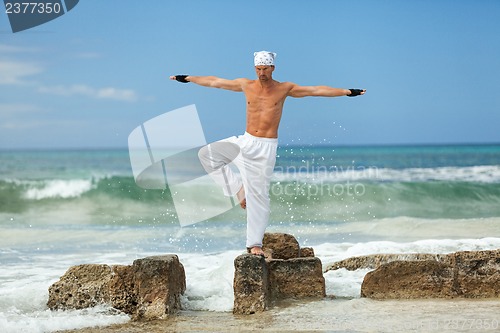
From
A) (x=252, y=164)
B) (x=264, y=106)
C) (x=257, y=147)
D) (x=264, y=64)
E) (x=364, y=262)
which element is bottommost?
(x=364, y=262)

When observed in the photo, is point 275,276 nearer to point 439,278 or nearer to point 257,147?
point 257,147

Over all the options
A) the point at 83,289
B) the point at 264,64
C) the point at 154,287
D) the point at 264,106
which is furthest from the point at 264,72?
the point at 83,289

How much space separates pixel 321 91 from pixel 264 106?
23.1 inches

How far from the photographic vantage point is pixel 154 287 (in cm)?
763

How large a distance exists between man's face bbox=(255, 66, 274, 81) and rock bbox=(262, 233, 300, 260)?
168 centimetres

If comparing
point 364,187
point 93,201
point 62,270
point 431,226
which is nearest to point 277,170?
point 364,187

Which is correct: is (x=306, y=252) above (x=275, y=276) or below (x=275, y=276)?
above

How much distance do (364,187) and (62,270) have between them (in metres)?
17.8

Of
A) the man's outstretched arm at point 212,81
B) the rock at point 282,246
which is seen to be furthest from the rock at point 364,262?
the man's outstretched arm at point 212,81

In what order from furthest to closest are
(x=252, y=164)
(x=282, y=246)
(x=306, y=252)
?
(x=306, y=252) → (x=282, y=246) → (x=252, y=164)

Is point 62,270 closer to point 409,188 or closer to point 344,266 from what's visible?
point 344,266

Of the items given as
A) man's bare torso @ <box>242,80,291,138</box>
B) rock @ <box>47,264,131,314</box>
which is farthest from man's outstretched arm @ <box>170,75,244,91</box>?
rock @ <box>47,264,131,314</box>

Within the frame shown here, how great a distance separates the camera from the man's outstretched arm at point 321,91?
27.2 ft

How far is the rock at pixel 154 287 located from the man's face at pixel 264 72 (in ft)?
6.77
